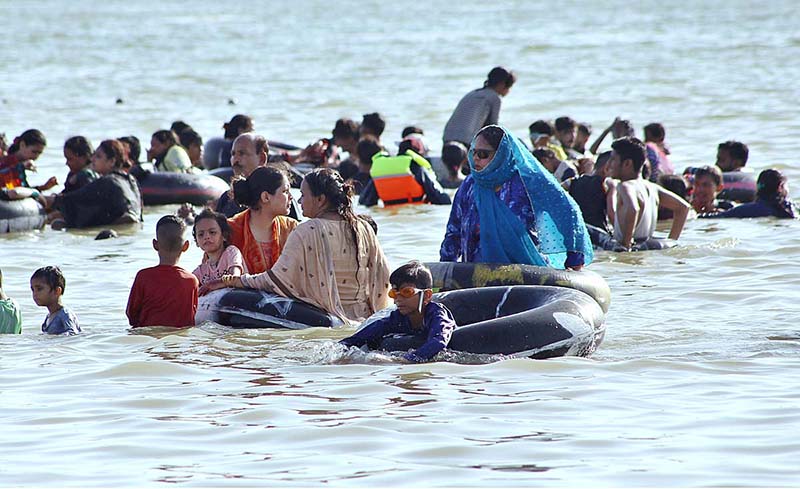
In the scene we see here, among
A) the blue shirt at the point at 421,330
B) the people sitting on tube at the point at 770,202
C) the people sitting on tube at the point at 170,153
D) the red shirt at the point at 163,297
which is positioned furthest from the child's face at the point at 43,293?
the people sitting on tube at the point at 170,153

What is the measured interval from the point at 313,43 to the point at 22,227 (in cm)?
3439

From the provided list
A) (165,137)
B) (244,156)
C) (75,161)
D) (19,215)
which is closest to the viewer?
(244,156)

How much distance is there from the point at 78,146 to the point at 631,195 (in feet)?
17.2

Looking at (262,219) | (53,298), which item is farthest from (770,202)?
(53,298)

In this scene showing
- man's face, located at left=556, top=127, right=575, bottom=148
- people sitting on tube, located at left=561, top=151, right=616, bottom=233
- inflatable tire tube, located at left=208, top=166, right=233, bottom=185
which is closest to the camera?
people sitting on tube, located at left=561, top=151, right=616, bottom=233

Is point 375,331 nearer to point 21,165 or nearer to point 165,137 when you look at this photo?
point 21,165

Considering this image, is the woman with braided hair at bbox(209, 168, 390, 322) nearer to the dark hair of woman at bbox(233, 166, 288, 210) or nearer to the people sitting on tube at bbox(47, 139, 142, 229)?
the dark hair of woman at bbox(233, 166, 288, 210)

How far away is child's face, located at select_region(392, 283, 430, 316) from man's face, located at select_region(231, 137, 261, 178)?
2242mm

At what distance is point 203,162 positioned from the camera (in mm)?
17375

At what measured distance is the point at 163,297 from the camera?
8.02 meters

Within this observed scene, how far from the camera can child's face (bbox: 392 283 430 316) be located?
6.97 meters

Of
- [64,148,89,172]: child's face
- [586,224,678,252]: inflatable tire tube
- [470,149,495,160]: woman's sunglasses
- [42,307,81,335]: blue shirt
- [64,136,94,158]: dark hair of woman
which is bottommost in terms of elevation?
[42,307,81,335]: blue shirt

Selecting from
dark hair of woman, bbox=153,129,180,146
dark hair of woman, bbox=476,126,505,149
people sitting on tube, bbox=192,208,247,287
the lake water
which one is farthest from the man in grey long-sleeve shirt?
people sitting on tube, bbox=192,208,247,287

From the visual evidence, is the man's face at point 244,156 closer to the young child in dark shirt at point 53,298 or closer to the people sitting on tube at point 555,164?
the young child in dark shirt at point 53,298
